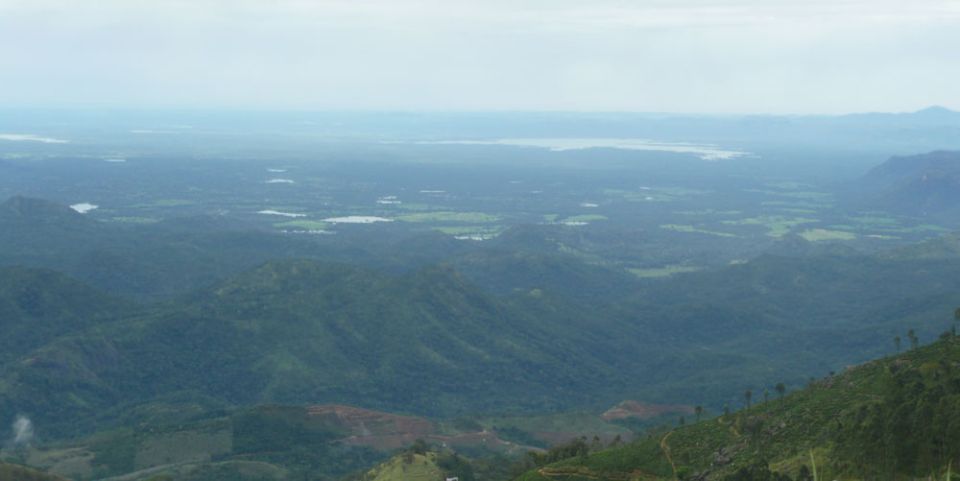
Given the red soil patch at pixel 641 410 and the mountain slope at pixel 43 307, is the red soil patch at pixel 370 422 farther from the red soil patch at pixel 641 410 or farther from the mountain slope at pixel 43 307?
the mountain slope at pixel 43 307

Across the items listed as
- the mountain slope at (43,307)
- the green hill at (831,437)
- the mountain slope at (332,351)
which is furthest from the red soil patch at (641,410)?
the mountain slope at (43,307)

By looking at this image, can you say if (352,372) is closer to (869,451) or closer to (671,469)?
(671,469)

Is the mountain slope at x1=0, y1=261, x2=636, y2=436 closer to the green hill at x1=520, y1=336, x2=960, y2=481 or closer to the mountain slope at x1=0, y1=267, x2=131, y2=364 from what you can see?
the mountain slope at x1=0, y1=267, x2=131, y2=364

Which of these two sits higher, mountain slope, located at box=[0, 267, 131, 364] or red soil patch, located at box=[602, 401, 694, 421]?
mountain slope, located at box=[0, 267, 131, 364]

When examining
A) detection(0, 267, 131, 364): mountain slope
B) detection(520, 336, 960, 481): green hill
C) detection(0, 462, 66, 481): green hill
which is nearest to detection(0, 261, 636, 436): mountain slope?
detection(0, 267, 131, 364): mountain slope

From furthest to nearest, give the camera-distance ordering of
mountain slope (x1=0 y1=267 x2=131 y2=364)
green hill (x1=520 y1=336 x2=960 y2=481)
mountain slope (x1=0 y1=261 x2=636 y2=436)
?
mountain slope (x1=0 y1=267 x2=131 y2=364) < mountain slope (x1=0 y1=261 x2=636 y2=436) < green hill (x1=520 y1=336 x2=960 y2=481)

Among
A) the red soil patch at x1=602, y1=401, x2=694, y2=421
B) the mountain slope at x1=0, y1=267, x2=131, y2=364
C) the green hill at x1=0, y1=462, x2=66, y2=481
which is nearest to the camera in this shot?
the green hill at x1=0, y1=462, x2=66, y2=481

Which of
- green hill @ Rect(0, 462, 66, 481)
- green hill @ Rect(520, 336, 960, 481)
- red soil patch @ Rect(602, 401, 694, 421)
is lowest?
red soil patch @ Rect(602, 401, 694, 421)

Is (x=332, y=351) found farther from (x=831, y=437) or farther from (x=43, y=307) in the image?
(x=831, y=437)

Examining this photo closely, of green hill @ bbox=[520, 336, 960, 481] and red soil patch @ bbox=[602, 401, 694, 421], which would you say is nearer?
green hill @ bbox=[520, 336, 960, 481]
